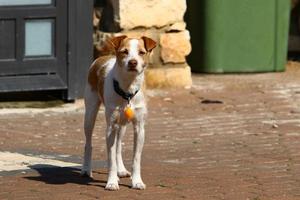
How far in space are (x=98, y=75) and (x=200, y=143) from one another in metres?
1.99

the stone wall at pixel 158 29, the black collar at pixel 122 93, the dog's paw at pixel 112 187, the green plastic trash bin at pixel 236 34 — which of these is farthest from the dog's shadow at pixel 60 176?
the green plastic trash bin at pixel 236 34

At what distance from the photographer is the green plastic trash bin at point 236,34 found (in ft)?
42.1

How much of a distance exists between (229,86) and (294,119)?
178 centimetres

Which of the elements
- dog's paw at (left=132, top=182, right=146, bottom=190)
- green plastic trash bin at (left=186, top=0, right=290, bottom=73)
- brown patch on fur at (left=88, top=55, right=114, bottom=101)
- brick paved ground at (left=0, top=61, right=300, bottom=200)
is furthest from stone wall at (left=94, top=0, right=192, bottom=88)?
dog's paw at (left=132, top=182, right=146, bottom=190)

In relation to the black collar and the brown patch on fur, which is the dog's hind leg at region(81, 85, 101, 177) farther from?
the black collar

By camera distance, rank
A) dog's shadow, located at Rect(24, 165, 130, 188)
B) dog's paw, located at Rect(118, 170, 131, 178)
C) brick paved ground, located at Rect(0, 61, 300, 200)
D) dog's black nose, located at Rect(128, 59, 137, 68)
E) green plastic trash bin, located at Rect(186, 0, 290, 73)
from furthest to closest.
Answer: green plastic trash bin, located at Rect(186, 0, 290, 73), dog's paw, located at Rect(118, 170, 131, 178), dog's shadow, located at Rect(24, 165, 130, 188), brick paved ground, located at Rect(0, 61, 300, 200), dog's black nose, located at Rect(128, 59, 137, 68)

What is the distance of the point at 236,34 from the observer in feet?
42.2

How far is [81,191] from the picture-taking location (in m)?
7.32

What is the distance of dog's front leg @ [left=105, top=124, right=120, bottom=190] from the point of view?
7355 mm

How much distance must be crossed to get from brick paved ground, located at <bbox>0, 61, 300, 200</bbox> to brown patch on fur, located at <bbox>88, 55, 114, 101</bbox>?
0.67 metres

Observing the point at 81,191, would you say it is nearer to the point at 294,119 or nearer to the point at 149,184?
the point at 149,184

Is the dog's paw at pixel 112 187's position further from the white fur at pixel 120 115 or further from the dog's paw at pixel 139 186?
the dog's paw at pixel 139 186

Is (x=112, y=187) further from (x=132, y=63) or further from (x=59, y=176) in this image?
(x=132, y=63)

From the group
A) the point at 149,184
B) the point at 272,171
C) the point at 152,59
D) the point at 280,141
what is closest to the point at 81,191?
the point at 149,184
